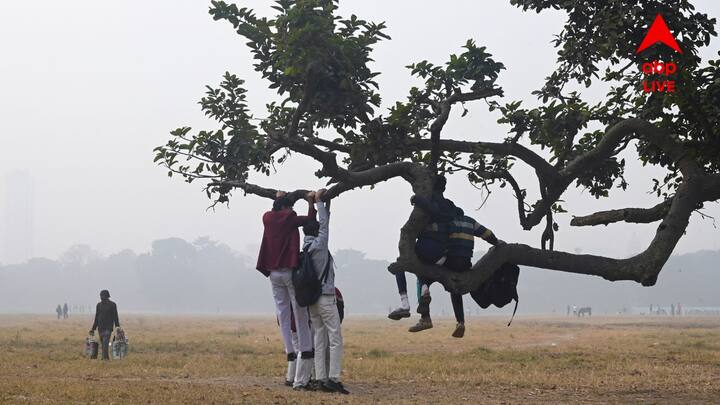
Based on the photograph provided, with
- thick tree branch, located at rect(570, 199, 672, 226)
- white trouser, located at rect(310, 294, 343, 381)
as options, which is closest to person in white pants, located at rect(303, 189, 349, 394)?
white trouser, located at rect(310, 294, 343, 381)

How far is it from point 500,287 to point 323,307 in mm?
2428

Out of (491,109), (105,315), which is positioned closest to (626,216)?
(491,109)

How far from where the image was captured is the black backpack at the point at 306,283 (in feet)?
39.1

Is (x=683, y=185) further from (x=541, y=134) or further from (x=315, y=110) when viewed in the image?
(x=315, y=110)

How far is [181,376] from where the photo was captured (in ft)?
53.3

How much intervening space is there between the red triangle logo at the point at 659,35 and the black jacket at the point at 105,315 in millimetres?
13584

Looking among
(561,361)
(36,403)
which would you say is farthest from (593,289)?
(36,403)

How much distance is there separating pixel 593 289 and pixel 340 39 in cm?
18663

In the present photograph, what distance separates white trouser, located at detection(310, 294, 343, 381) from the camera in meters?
12.1

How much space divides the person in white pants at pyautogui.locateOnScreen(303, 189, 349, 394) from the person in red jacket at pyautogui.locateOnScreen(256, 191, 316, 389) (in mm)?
183

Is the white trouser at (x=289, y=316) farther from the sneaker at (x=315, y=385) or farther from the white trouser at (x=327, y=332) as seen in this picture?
the white trouser at (x=327, y=332)

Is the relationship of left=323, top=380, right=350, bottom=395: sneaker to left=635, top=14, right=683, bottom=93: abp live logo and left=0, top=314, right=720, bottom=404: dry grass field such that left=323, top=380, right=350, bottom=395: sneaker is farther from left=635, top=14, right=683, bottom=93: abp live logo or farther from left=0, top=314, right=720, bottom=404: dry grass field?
left=635, top=14, right=683, bottom=93: abp live logo

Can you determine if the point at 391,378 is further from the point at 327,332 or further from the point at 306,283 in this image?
the point at 306,283

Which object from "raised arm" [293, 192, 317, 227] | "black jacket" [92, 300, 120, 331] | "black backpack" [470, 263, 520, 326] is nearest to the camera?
"black backpack" [470, 263, 520, 326]
